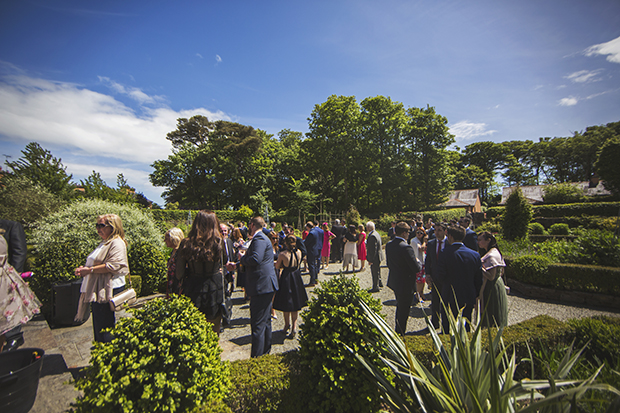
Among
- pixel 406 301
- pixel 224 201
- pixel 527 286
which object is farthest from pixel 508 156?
pixel 406 301

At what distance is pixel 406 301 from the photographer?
4.27 metres

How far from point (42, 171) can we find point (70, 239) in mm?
6646

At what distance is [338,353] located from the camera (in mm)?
2229

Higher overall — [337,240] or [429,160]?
[429,160]

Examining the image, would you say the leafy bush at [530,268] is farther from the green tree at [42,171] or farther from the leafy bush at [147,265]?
the green tree at [42,171]

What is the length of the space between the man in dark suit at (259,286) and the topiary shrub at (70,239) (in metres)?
3.99

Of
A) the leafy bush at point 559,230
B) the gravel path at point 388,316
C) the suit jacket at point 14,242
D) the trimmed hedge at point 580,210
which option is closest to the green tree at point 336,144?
the trimmed hedge at point 580,210

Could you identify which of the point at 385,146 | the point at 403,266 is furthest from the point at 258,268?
the point at 385,146

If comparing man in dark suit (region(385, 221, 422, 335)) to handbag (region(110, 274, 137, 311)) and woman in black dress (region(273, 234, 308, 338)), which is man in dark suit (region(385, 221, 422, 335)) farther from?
handbag (region(110, 274, 137, 311))

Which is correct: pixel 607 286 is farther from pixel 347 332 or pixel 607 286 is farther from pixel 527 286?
pixel 347 332

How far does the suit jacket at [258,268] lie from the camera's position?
358 cm

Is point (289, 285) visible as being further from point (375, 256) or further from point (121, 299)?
point (375, 256)

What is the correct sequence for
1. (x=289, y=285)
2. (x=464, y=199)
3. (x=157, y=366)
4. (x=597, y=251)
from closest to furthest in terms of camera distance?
(x=157, y=366) < (x=289, y=285) < (x=597, y=251) < (x=464, y=199)

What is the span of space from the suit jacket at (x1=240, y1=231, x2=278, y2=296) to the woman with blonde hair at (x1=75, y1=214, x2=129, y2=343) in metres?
1.45
